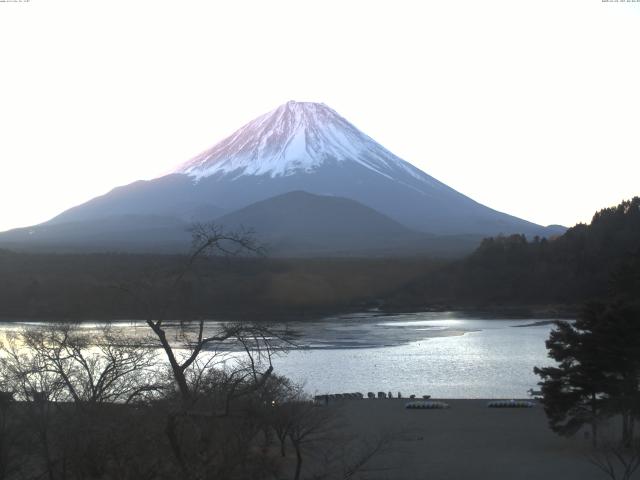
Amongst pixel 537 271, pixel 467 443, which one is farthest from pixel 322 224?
pixel 467 443

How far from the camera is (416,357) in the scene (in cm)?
2528

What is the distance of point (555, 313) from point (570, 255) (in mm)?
8775

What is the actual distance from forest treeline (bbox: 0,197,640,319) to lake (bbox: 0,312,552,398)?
1.73 metres

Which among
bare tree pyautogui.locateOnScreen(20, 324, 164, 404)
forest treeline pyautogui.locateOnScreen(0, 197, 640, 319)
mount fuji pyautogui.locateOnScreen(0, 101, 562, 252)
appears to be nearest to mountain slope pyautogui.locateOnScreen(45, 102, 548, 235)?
mount fuji pyautogui.locateOnScreen(0, 101, 562, 252)

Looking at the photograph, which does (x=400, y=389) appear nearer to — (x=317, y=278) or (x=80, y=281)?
(x=80, y=281)

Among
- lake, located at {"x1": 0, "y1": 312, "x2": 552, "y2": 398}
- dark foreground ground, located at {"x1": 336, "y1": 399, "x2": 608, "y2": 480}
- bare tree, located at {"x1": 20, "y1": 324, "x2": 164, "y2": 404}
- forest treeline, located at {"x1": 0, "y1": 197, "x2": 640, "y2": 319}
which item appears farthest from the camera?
forest treeline, located at {"x1": 0, "y1": 197, "x2": 640, "y2": 319}

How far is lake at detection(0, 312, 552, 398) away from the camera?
20109 millimetres

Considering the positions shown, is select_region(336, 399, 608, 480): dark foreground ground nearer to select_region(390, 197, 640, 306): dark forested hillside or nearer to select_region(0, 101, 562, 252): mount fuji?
select_region(390, 197, 640, 306): dark forested hillside

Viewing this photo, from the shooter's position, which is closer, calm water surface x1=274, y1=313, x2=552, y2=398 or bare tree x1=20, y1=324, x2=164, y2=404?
bare tree x1=20, y1=324, x2=164, y2=404

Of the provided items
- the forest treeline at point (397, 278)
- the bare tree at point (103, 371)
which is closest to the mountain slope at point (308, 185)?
the forest treeline at point (397, 278)

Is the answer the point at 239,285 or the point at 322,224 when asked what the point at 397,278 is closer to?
the point at 239,285

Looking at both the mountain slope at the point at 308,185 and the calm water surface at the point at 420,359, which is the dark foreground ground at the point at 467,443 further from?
the mountain slope at the point at 308,185

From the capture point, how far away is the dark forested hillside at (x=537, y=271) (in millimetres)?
45562

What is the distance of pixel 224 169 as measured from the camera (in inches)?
4636
